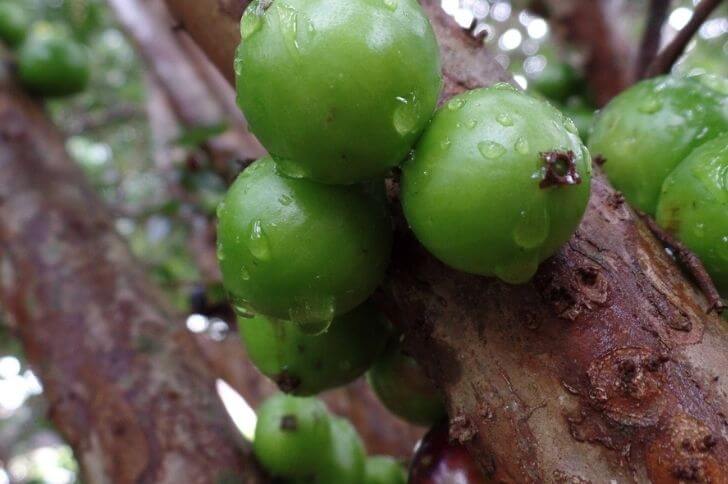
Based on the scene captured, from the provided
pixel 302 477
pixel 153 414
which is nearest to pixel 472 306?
pixel 302 477

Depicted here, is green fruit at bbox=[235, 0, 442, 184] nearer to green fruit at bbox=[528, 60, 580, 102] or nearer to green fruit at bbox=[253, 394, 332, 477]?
green fruit at bbox=[253, 394, 332, 477]

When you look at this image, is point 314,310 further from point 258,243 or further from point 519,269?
point 519,269

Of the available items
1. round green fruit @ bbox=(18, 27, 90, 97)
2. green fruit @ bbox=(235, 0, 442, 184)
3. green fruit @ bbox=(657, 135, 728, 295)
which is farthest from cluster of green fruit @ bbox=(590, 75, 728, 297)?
round green fruit @ bbox=(18, 27, 90, 97)

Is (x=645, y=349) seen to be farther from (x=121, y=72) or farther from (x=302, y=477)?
(x=121, y=72)

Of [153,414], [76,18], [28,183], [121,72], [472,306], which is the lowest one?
[121,72]

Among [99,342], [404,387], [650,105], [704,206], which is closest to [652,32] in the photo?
[650,105]

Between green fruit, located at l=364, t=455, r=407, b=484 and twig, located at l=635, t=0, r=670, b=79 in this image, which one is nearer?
green fruit, located at l=364, t=455, r=407, b=484

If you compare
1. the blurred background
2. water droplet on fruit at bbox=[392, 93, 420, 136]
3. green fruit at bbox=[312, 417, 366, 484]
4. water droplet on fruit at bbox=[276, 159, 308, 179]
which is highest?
water droplet on fruit at bbox=[392, 93, 420, 136]

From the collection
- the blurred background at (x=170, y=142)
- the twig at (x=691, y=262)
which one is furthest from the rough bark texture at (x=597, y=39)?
the twig at (x=691, y=262)
